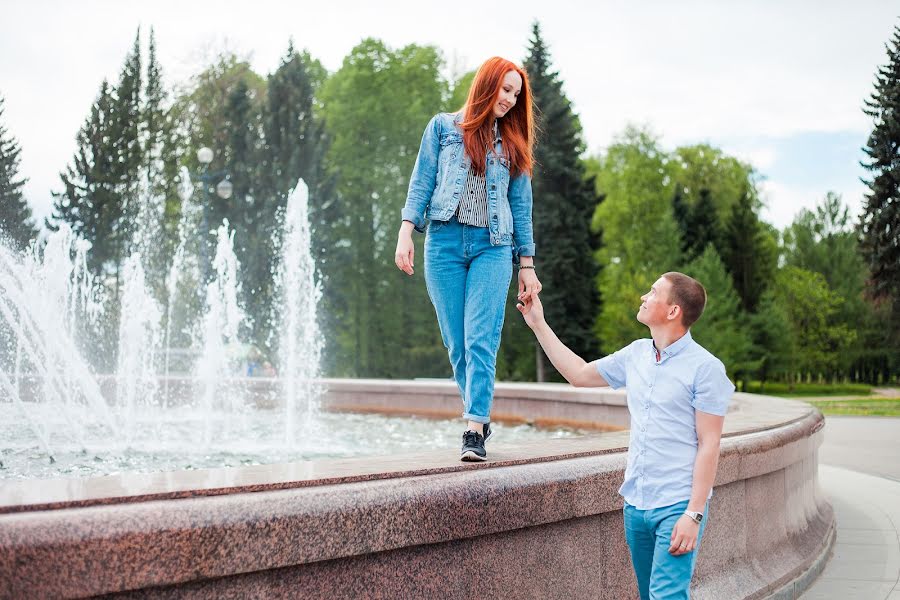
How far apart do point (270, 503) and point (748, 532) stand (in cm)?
308

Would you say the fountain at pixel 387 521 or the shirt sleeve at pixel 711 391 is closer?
the fountain at pixel 387 521

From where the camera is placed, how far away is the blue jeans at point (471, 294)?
381cm

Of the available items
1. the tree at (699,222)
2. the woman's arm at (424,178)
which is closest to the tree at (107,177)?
the tree at (699,222)

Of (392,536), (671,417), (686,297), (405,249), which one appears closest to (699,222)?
(405,249)

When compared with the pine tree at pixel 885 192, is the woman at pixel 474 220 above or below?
below

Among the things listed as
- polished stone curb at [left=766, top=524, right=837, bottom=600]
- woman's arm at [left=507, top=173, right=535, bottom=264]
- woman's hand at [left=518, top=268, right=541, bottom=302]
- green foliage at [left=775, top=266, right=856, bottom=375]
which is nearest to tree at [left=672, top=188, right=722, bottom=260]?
green foliage at [left=775, top=266, right=856, bottom=375]

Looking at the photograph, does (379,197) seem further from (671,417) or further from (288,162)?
(671,417)

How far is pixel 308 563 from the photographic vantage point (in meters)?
2.67

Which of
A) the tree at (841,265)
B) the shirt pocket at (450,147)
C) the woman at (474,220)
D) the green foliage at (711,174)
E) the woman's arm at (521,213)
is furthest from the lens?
the tree at (841,265)

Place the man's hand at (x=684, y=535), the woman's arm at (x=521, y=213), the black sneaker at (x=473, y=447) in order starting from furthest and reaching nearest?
the woman's arm at (x=521, y=213)
the black sneaker at (x=473, y=447)
the man's hand at (x=684, y=535)

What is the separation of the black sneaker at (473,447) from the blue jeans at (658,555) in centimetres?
71

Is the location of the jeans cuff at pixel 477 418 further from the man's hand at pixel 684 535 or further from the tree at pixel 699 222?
the tree at pixel 699 222

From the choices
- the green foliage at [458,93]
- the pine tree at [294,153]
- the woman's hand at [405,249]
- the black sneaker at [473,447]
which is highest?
the green foliage at [458,93]

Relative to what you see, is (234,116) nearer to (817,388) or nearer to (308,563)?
(817,388)
